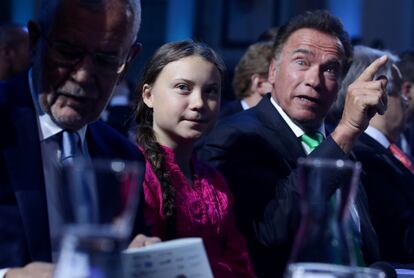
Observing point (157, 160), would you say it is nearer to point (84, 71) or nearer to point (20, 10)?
point (84, 71)

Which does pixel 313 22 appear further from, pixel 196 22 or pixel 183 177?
pixel 196 22

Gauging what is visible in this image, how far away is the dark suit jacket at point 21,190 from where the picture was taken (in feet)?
7.09

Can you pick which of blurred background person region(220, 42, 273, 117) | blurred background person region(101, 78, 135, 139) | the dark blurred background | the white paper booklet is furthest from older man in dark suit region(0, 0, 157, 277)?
the dark blurred background

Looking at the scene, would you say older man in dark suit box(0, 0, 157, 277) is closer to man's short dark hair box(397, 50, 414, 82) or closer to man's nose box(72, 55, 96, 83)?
man's nose box(72, 55, 96, 83)

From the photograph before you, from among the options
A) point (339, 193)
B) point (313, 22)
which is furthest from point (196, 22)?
point (339, 193)

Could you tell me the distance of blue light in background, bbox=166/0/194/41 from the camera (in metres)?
14.7

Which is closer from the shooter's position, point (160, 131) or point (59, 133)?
point (59, 133)

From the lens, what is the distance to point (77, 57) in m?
2.21

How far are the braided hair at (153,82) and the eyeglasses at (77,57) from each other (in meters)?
0.69

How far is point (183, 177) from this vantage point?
296 cm

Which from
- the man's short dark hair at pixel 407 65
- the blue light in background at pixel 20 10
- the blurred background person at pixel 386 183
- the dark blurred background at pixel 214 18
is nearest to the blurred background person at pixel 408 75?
the man's short dark hair at pixel 407 65

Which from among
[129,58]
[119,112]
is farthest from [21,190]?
[119,112]

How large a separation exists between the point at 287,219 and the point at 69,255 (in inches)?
66.9

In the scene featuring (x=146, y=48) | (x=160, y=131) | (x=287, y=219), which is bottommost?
(x=146, y=48)
